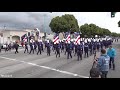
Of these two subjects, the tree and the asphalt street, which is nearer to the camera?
the asphalt street

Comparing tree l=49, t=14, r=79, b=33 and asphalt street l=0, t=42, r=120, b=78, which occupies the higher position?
tree l=49, t=14, r=79, b=33

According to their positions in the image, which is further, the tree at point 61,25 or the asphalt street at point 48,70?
the tree at point 61,25

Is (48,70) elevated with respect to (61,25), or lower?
lower

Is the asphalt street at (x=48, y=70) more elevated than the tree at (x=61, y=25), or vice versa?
the tree at (x=61, y=25)

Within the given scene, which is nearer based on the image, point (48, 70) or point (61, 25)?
point (48, 70)
